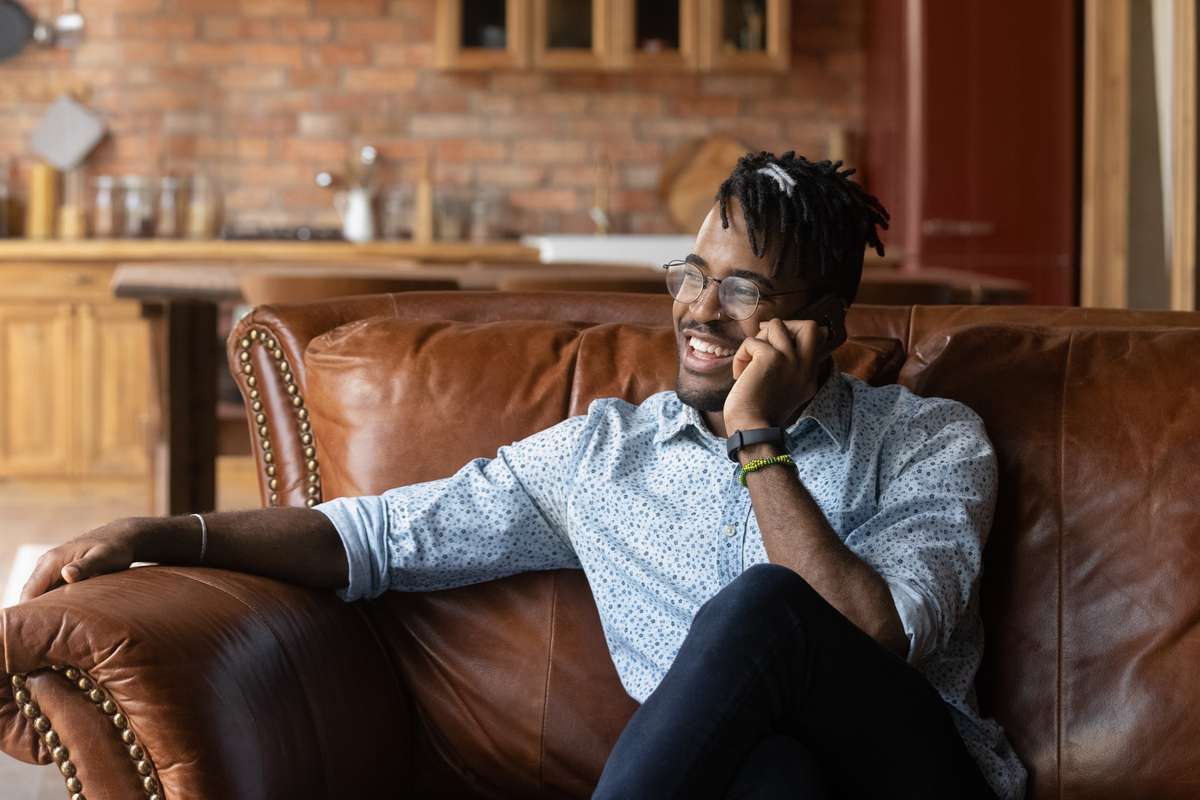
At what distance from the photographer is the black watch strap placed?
165 cm

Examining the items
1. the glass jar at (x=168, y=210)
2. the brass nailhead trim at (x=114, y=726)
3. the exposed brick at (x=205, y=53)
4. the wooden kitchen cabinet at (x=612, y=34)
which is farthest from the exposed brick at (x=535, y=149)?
the brass nailhead trim at (x=114, y=726)

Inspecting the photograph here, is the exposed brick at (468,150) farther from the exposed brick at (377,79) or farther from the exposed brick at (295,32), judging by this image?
the exposed brick at (295,32)

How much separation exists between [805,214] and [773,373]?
0.19m

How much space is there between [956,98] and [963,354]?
4.11 m

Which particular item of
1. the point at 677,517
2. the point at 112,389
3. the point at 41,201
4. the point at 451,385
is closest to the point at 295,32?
the point at 41,201

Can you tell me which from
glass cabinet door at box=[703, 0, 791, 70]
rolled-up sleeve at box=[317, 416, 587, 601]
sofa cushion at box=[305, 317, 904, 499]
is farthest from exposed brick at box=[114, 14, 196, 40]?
rolled-up sleeve at box=[317, 416, 587, 601]

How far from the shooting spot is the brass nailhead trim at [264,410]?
6.50ft

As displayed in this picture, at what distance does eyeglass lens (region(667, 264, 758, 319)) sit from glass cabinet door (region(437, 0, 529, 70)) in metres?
4.59

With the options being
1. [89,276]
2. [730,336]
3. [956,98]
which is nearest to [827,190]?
[730,336]

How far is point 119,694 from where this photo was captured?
1.38 metres

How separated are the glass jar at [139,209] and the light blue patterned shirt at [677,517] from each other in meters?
4.75

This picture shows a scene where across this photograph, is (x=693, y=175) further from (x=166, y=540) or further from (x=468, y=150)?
(x=166, y=540)

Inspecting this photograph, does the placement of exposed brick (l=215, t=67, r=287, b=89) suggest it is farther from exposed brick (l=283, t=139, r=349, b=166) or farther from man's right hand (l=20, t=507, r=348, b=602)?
man's right hand (l=20, t=507, r=348, b=602)

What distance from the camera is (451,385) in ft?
6.22
